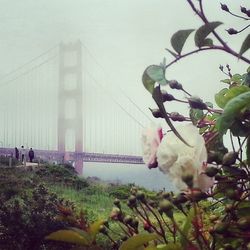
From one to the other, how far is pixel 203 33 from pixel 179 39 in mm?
16

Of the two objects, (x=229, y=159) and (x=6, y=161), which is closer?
(x=229, y=159)

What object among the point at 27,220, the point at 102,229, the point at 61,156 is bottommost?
the point at 27,220

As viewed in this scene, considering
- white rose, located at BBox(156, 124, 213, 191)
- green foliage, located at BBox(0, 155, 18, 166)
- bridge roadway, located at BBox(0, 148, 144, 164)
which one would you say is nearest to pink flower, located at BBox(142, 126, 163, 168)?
white rose, located at BBox(156, 124, 213, 191)

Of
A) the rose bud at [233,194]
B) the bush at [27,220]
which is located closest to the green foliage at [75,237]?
the rose bud at [233,194]

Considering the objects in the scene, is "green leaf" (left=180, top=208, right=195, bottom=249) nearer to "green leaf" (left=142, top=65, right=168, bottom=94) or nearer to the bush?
"green leaf" (left=142, top=65, right=168, bottom=94)

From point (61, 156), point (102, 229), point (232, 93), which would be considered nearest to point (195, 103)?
point (232, 93)

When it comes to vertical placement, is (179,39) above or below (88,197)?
above

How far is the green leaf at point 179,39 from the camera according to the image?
339mm

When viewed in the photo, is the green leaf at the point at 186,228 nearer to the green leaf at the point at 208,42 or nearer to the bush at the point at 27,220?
the green leaf at the point at 208,42

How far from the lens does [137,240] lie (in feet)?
1.03

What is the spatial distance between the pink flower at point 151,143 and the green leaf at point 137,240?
44 mm

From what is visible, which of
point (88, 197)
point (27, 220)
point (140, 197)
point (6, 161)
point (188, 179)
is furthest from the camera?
point (6, 161)

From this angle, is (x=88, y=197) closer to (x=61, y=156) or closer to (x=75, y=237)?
(x=61, y=156)

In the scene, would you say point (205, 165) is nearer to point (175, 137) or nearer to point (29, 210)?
point (175, 137)
